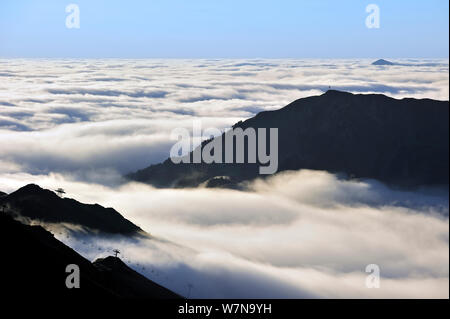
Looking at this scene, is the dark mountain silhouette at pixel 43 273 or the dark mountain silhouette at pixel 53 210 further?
the dark mountain silhouette at pixel 53 210

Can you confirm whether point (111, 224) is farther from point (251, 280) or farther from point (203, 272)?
point (251, 280)

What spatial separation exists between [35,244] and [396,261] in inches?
→ 5464

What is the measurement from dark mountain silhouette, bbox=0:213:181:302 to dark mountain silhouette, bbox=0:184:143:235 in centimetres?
4059

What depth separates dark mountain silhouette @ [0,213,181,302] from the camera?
81.9m

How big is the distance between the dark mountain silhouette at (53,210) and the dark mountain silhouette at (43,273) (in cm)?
4059

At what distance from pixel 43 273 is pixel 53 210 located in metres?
67.0

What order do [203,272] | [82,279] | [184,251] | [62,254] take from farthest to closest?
[184,251] < [203,272] < [62,254] < [82,279]

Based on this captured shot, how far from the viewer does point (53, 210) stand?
151 metres

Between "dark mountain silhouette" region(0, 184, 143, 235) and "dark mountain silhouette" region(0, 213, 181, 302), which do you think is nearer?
"dark mountain silhouette" region(0, 213, 181, 302)

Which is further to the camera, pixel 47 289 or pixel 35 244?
pixel 35 244

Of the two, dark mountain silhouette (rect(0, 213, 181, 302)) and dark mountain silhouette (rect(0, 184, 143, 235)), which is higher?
dark mountain silhouette (rect(0, 184, 143, 235))

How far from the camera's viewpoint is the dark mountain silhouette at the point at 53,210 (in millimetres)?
148625
